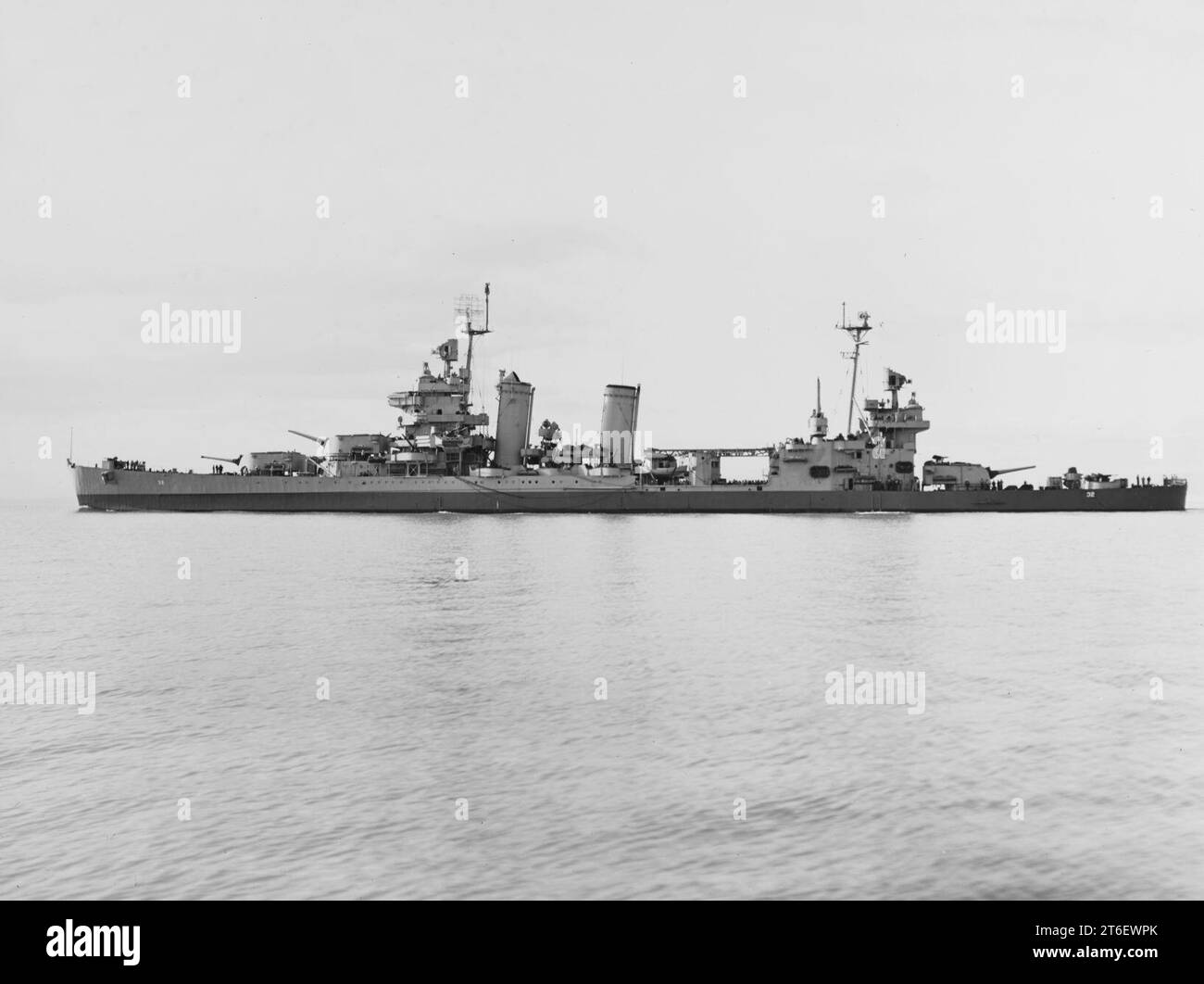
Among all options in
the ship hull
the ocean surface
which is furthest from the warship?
the ocean surface

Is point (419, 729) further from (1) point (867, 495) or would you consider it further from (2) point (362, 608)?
(1) point (867, 495)

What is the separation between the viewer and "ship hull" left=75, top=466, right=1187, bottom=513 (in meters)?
76.9

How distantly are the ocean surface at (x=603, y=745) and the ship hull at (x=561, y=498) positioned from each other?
45307mm

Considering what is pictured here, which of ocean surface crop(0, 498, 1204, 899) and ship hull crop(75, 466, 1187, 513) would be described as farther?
ship hull crop(75, 466, 1187, 513)

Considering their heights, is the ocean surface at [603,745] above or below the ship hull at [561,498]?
below

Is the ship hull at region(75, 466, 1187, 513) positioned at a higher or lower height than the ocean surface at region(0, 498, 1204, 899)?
higher

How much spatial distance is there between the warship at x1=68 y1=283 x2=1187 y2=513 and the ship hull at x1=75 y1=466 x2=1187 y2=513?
10 cm

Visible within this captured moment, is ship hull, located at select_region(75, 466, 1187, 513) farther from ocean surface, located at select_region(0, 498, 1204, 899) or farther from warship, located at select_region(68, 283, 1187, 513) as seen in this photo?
ocean surface, located at select_region(0, 498, 1204, 899)

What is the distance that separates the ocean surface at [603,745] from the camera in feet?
30.2

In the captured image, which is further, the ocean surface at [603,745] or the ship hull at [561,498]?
the ship hull at [561,498]

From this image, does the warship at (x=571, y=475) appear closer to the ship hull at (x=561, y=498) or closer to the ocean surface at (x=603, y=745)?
the ship hull at (x=561, y=498)

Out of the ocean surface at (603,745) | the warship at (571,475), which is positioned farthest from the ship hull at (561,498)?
the ocean surface at (603,745)

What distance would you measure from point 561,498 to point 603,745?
→ 6566 cm

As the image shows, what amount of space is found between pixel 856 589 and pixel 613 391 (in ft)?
180
